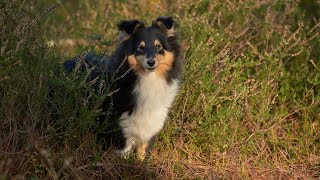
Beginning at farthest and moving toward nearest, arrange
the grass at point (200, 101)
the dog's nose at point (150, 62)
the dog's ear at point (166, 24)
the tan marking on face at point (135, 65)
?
the dog's ear at point (166, 24), the tan marking on face at point (135, 65), the dog's nose at point (150, 62), the grass at point (200, 101)

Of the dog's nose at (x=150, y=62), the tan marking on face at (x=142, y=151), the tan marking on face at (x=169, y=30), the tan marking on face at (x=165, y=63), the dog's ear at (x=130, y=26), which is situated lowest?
the tan marking on face at (x=142, y=151)

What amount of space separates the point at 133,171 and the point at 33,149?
0.95 m

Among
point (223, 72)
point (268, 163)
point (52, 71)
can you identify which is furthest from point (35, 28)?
point (268, 163)

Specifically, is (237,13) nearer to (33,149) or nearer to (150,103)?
(150,103)

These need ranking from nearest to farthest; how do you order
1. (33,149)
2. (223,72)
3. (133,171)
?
1. (33,149)
2. (133,171)
3. (223,72)

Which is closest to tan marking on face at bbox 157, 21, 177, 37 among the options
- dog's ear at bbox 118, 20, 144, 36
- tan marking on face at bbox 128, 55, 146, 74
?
dog's ear at bbox 118, 20, 144, 36

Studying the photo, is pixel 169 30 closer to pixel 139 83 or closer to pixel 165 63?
pixel 165 63

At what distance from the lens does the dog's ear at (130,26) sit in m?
5.28

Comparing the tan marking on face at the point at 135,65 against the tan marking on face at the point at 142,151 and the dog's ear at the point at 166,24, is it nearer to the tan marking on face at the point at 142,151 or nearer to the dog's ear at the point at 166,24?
the dog's ear at the point at 166,24

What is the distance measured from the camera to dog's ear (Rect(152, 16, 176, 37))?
539 centimetres

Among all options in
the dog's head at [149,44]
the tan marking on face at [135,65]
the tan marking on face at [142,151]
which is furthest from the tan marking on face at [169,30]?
the tan marking on face at [142,151]

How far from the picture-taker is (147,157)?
18.1 feet

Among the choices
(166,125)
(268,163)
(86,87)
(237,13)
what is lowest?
(268,163)

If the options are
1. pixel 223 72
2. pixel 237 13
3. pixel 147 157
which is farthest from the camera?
pixel 237 13
